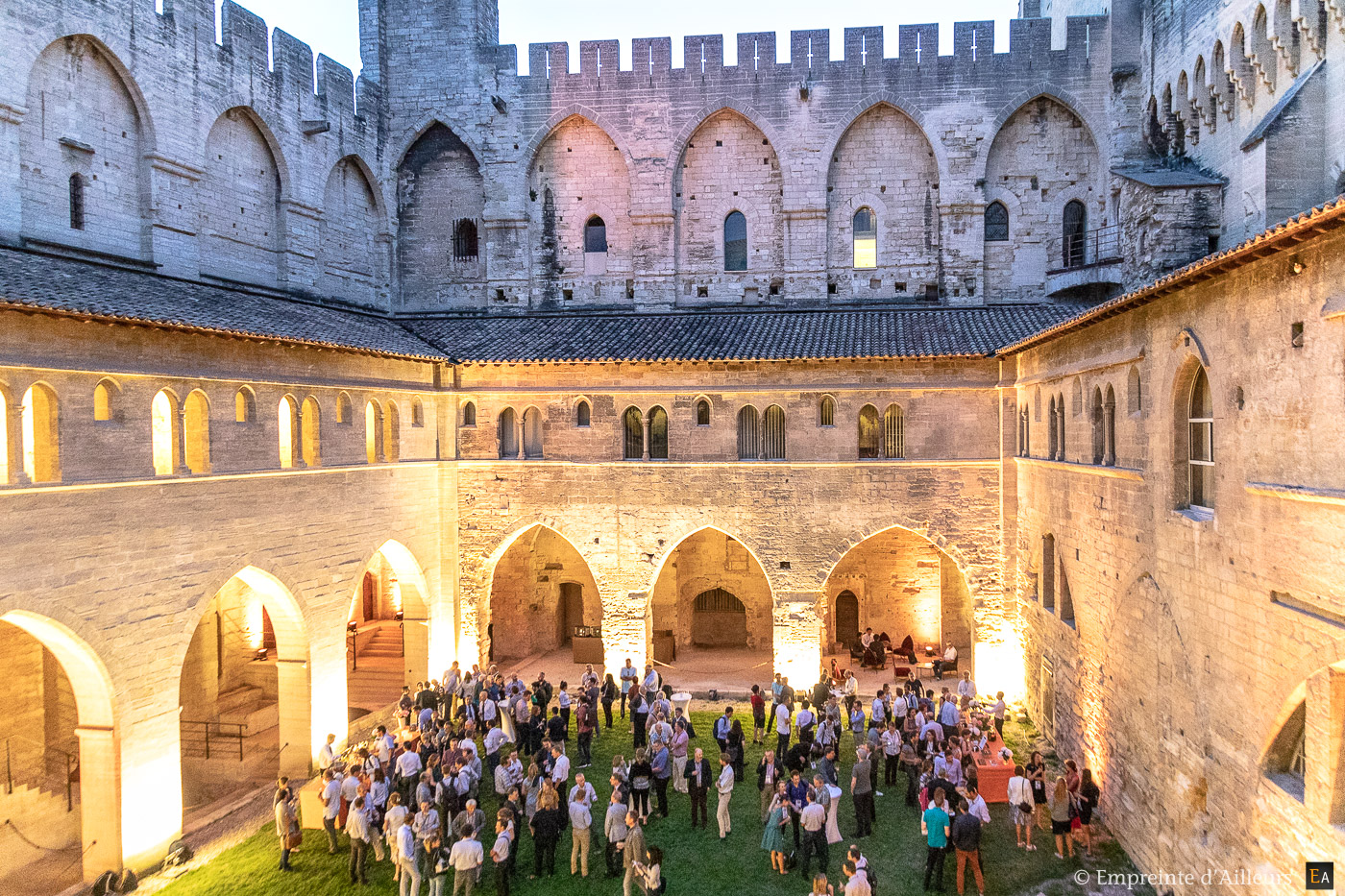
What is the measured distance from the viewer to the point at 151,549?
14727 millimetres

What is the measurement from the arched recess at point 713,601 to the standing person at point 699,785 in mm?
10742

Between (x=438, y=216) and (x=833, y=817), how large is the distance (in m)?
20.5

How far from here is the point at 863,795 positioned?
47.0 feet

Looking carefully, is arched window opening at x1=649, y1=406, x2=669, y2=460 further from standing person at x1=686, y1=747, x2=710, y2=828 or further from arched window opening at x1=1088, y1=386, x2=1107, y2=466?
arched window opening at x1=1088, y1=386, x2=1107, y2=466

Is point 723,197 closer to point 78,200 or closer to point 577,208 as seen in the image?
point 577,208

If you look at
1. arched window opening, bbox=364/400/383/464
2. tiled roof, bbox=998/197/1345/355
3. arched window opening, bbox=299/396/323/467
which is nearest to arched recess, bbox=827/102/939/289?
tiled roof, bbox=998/197/1345/355

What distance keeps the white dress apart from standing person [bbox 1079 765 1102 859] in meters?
3.62

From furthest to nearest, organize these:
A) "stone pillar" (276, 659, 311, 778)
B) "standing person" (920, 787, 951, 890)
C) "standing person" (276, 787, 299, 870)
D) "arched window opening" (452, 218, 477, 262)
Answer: "arched window opening" (452, 218, 477, 262), "stone pillar" (276, 659, 311, 778), "standing person" (276, 787, 299, 870), "standing person" (920, 787, 951, 890)

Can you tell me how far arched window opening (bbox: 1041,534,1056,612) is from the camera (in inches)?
708

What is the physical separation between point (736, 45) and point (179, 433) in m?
17.9

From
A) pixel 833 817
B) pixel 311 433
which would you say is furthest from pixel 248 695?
pixel 833 817

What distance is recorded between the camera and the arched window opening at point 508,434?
22.8m

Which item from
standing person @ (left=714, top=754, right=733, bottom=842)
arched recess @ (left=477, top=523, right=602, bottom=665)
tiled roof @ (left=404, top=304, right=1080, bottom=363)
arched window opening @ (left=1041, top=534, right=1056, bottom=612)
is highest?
tiled roof @ (left=404, top=304, right=1080, bottom=363)

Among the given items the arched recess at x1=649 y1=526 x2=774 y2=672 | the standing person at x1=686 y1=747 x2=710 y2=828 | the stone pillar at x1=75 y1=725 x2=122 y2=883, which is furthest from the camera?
the arched recess at x1=649 y1=526 x2=774 y2=672
